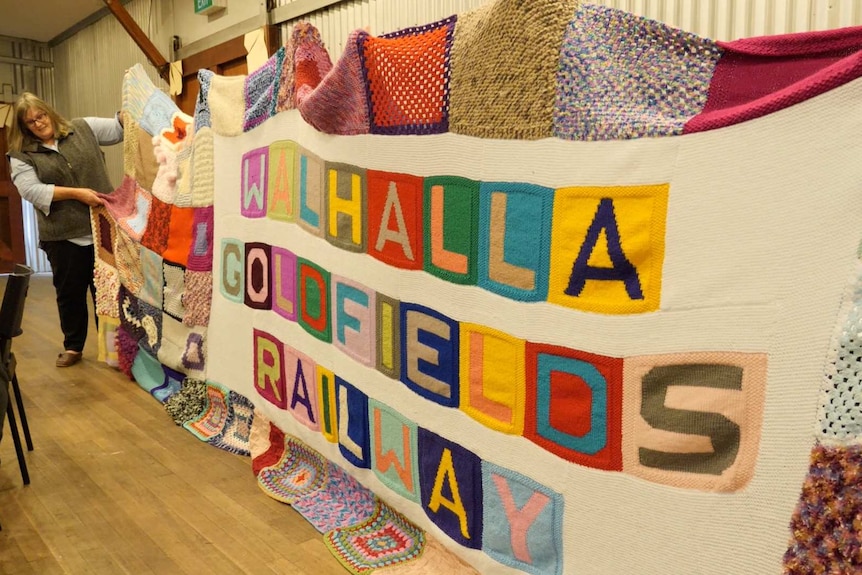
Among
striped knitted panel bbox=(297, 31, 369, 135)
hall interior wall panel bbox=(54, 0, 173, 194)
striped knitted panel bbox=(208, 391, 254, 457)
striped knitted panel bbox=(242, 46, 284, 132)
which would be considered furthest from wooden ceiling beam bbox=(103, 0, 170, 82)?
striped knitted panel bbox=(297, 31, 369, 135)

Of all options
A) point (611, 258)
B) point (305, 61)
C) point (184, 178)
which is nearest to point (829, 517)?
point (611, 258)

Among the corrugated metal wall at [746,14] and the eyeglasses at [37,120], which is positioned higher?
the corrugated metal wall at [746,14]

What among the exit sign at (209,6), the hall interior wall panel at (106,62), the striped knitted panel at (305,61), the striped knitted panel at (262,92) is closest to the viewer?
the striped knitted panel at (305,61)

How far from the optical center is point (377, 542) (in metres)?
1.79

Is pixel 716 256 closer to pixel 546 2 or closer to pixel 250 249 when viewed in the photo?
pixel 546 2

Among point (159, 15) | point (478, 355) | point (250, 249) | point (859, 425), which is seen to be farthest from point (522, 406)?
point (159, 15)

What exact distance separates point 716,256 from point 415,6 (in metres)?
2.16

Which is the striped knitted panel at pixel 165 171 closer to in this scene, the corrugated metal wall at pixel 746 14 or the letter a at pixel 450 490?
the corrugated metal wall at pixel 746 14

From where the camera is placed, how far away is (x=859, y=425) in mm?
943

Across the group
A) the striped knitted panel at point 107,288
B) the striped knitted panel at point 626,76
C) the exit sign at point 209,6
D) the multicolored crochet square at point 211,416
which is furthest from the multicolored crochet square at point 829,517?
the exit sign at point 209,6

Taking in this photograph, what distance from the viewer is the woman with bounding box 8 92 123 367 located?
3250 millimetres

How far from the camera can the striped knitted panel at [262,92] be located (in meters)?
2.23

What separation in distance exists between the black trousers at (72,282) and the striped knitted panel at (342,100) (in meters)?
2.04

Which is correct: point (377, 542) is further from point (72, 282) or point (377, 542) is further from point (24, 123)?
point (24, 123)
